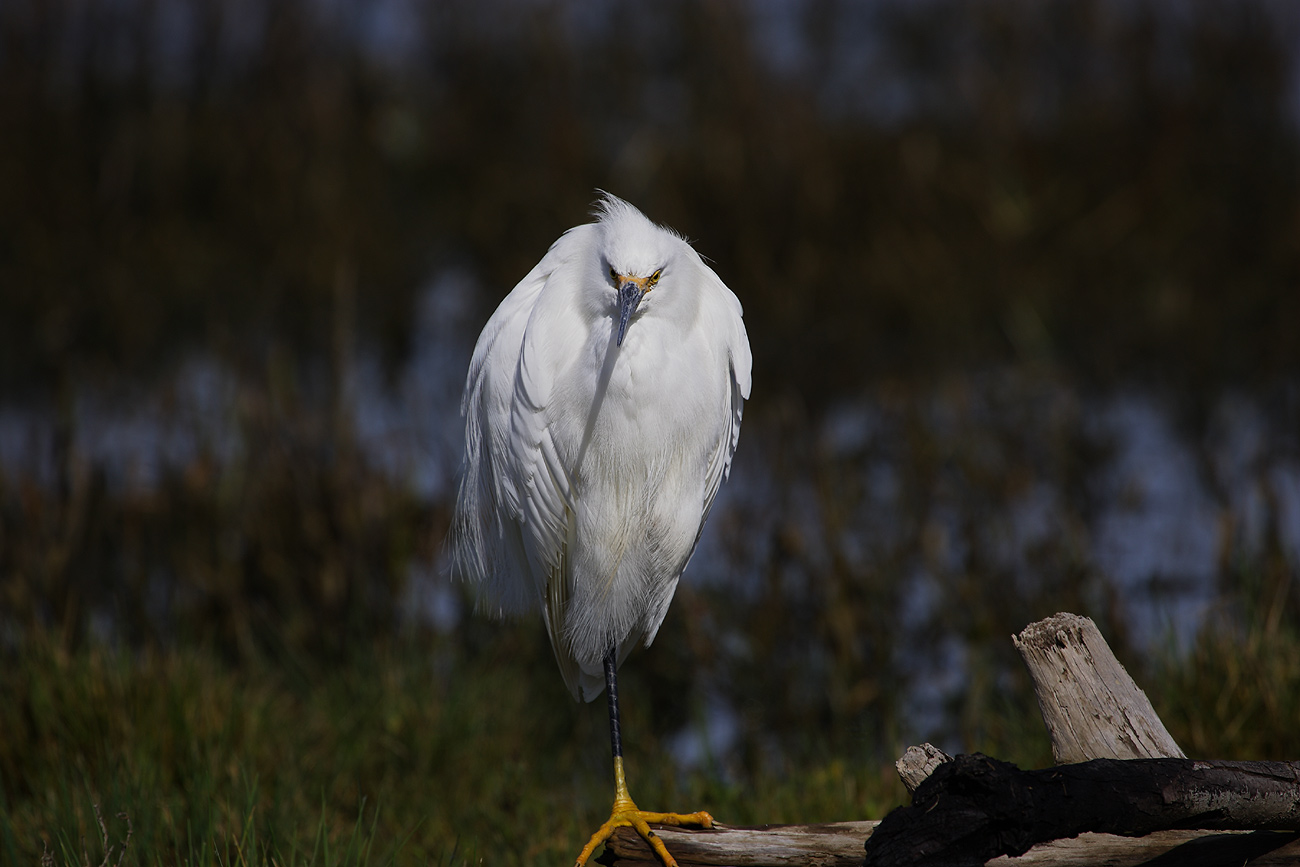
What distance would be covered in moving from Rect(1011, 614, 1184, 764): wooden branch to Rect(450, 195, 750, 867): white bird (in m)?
0.72

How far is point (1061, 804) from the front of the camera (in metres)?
1.36

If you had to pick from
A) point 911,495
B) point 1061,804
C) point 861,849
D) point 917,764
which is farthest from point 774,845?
point 911,495

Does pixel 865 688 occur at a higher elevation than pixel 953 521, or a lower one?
lower

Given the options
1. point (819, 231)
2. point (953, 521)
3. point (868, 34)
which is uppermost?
point (868, 34)

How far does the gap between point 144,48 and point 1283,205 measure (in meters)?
7.69

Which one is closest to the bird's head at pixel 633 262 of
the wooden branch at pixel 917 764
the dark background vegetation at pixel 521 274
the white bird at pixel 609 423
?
the white bird at pixel 609 423

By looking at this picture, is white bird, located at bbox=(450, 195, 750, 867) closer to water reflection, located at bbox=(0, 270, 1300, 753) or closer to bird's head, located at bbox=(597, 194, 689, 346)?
bird's head, located at bbox=(597, 194, 689, 346)

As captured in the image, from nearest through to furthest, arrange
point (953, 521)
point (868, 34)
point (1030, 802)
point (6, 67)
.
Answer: point (1030, 802) < point (953, 521) < point (6, 67) < point (868, 34)

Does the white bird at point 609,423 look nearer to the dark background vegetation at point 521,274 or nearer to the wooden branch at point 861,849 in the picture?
the wooden branch at point 861,849

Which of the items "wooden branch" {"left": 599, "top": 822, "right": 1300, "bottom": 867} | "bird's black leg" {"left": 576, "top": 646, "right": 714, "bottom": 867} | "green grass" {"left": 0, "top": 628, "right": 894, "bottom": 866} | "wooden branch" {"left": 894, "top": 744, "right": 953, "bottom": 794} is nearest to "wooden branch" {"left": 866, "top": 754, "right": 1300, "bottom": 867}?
"wooden branch" {"left": 599, "top": 822, "right": 1300, "bottom": 867}

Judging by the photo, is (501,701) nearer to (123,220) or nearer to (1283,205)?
(123,220)

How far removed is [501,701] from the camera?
136 inches

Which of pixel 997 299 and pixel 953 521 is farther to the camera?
pixel 997 299

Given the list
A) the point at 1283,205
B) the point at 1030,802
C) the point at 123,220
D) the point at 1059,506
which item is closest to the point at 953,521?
the point at 1059,506
